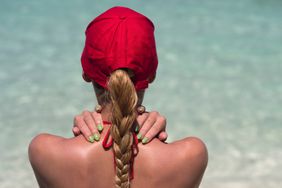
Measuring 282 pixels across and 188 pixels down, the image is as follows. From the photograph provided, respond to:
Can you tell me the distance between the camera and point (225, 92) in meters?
4.67

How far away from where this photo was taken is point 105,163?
74.7 inches

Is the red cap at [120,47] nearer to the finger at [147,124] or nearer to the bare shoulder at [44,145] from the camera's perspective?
the finger at [147,124]

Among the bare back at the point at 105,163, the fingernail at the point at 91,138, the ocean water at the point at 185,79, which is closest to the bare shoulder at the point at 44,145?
the bare back at the point at 105,163

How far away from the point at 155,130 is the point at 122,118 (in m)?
0.17

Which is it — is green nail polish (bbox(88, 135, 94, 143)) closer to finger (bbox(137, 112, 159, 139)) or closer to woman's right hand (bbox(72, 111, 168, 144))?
woman's right hand (bbox(72, 111, 168, 144))

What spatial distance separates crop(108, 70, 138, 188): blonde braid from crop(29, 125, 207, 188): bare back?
4 centimetres

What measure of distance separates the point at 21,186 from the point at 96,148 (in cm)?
195

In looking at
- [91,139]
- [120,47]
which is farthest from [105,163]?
[120,47]

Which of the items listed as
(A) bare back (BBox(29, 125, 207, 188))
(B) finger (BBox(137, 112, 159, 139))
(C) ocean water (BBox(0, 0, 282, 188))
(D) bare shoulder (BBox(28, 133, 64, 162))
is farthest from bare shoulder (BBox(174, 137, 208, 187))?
(C) ocean water (BBox(0, 0, 282, 188))

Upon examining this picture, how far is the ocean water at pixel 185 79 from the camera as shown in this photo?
4020 mm

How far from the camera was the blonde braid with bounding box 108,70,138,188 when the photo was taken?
1774mm

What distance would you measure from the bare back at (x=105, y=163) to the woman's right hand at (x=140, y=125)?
2 centimetres

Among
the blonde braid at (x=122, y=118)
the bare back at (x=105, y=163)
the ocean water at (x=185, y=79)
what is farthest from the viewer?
the ocean water at (x=185, y=79)

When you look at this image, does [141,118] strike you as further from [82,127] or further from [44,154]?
[44,154]
